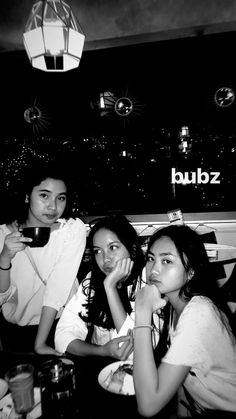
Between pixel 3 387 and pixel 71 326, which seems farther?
pixel 71 326

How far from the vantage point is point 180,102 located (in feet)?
16.0

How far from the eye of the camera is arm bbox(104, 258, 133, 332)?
5.14 feet

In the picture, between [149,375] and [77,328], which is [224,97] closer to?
[77,328]

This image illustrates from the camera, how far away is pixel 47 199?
198 centimetres

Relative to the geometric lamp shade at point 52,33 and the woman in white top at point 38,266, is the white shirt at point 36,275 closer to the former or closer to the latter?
the woman in white top at point 38,266

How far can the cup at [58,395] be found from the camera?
0.90 meters

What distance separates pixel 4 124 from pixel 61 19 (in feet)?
12.2

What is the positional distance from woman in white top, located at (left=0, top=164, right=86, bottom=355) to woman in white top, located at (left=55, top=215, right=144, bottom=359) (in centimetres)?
17

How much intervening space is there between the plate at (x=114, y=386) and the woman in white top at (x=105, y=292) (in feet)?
1.14

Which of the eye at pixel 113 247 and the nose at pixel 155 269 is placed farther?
the eye at pixel 113 247

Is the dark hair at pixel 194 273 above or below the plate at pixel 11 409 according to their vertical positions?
above

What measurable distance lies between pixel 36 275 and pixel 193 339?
123 centimetres

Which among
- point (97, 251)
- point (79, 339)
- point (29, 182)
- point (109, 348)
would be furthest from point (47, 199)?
point (109, 348)

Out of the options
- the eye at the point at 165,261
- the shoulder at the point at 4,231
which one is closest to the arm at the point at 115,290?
the eye at the point at 165,261
